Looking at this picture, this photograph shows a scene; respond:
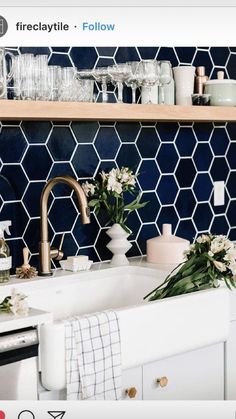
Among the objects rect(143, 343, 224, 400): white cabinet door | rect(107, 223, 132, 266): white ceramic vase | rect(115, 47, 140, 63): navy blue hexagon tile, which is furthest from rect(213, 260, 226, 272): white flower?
rect(115, 47, 140, 63): navy blue hexagon tile

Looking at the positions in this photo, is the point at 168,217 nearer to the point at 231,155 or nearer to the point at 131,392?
the point at 231,155

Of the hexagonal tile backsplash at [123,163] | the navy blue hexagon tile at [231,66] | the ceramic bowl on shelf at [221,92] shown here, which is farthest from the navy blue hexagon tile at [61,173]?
the navy blue hexagon tile at [231,66]

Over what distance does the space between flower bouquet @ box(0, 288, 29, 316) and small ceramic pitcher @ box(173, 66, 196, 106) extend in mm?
1410

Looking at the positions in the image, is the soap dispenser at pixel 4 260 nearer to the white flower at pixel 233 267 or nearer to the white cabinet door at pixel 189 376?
the white cabinet door at pixel 189 376

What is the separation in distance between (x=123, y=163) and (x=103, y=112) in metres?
0.48

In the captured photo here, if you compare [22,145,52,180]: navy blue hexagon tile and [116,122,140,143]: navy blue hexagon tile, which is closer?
[22,145,52,180]: navy blue hexagon tile

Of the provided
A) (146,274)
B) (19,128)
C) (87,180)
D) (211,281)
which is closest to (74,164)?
(87,180)

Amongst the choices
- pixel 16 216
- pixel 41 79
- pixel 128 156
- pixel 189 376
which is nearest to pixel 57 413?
pixel 189 376

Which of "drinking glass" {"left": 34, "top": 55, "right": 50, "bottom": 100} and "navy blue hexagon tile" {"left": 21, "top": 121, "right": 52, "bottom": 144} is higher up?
"drinking glass" {"left": 34, "top": 55, "right": 50, "bottom": 100}

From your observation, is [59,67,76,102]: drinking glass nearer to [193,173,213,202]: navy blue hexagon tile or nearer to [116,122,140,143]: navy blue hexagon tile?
[116,122,140,143]: navy blue hexagon tile

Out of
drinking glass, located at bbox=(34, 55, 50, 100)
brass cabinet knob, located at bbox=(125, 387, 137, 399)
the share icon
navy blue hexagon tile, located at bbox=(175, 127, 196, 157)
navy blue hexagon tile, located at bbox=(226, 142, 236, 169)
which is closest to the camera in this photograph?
the share icon

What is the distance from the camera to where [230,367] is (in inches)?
108

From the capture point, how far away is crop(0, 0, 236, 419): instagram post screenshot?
7.10 feet

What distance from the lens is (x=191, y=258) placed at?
2.65m
